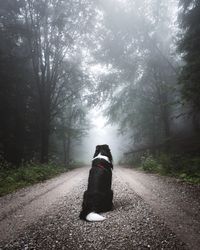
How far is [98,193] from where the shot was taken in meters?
4.74

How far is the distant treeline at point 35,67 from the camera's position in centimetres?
1681

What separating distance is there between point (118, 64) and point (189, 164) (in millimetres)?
10616

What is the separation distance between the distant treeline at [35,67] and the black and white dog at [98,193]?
1276cm

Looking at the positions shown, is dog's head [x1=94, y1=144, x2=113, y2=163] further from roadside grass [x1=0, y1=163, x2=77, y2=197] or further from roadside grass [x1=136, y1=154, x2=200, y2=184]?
roadside grass [x1=0, y1=163, x2=77, y2=197]

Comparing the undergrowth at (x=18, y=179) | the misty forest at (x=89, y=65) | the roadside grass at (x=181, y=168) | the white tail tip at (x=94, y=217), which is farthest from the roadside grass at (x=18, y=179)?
the roadside grass at (x=181, y=168)

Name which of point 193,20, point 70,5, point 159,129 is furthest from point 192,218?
point 159,129

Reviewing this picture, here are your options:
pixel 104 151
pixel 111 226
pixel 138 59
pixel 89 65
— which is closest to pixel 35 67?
pixel 89 65

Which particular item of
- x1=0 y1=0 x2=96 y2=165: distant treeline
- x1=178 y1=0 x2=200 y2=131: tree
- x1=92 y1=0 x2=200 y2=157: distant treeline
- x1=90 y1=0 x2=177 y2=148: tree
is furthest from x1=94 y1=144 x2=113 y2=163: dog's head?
x1=0 y1=0 x2=96 y2=165: distant treeline

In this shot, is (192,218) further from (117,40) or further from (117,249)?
(117,40)

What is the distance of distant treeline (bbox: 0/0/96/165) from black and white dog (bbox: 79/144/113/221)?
12763mm

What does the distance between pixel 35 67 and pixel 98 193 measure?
49.2 ft

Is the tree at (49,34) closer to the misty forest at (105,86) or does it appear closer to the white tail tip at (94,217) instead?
the misty forest at (105,86)

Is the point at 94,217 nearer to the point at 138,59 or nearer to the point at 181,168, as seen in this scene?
the point at 181,168

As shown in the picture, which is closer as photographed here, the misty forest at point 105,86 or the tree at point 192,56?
the misty forest at point 105,86
